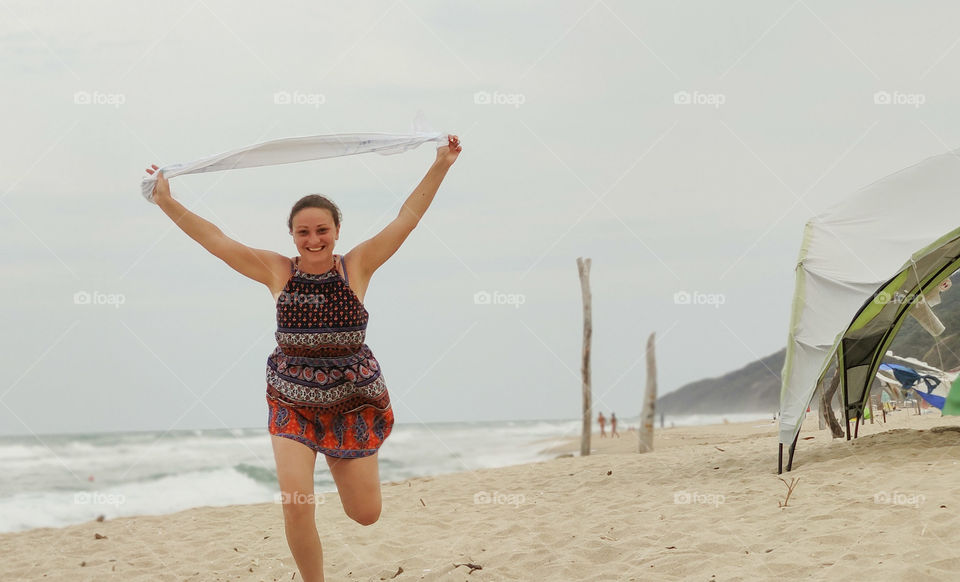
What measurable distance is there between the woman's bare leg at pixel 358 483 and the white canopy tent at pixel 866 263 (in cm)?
429

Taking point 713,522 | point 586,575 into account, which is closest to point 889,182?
point 713,522

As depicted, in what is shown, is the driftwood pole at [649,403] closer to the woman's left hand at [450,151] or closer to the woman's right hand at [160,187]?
the woman's left hand at [450,151]

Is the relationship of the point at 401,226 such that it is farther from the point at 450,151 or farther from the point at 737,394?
the point at 737,394

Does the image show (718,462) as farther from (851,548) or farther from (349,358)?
(349,358)

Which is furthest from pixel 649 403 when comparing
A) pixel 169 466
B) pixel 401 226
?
pixel 169 466

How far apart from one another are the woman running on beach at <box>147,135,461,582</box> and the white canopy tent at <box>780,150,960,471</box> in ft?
14.2

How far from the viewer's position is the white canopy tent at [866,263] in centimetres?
661

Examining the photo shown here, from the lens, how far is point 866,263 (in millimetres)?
6855

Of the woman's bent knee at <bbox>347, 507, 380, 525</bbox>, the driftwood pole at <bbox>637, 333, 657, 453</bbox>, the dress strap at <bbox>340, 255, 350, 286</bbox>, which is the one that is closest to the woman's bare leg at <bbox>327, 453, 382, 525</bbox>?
the woman's bent knee at <bbox>347, 507, 380, 525</bbox>

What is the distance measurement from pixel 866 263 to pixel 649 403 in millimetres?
5616

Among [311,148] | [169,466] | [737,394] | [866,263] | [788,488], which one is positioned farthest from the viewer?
[737,394]

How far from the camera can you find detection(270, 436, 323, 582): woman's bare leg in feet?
10.5

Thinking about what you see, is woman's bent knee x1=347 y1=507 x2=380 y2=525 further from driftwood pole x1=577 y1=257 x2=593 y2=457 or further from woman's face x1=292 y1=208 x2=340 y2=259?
driftwood pole x1=577 y1=257 x2=593 y2=457

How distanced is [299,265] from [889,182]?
242 inches
